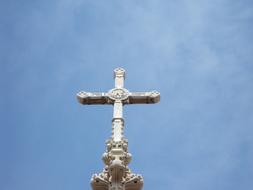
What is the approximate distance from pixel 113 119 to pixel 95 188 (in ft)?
10.6

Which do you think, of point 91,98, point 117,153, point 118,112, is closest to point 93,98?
point 91,98

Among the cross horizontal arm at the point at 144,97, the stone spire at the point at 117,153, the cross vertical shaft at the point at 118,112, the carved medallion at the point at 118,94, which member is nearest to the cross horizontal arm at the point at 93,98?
the stone spire at the point at 117,153

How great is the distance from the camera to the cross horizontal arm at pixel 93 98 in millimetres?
24209

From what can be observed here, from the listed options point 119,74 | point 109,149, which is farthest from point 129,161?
point 119,74

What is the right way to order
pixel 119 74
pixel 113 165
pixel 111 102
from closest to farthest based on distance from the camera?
pixel 113 165, pixel 111 102, pixel 119 74

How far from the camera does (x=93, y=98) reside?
24.5m

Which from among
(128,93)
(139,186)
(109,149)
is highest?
(128,93)

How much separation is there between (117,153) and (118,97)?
3.90m

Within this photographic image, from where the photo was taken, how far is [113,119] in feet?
74.1

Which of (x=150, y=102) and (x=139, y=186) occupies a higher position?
(x=150, y=102)

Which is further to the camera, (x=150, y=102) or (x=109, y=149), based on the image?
(x=150, y=102)

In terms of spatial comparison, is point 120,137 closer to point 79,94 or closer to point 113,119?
point 113,119

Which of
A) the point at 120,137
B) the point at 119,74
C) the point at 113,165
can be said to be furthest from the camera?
the point at 119,74

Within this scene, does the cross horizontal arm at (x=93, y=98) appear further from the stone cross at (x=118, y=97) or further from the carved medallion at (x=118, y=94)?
the carved medallion at (x=118, y=94)
